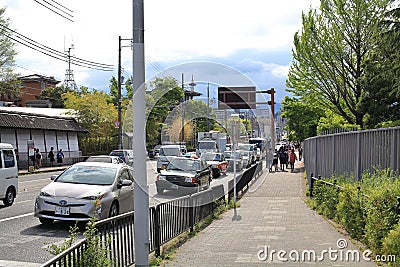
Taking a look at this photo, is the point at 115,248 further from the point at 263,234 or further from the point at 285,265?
the point at 263,234

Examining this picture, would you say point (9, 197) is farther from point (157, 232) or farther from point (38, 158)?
point (38, 158)

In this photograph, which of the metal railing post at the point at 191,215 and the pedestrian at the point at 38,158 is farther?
the pedestrian at the point at 38,158

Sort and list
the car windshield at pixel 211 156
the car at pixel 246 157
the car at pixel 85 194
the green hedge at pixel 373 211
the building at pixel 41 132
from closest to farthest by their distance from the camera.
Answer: the green hedge at pixel 373 211, the car at pixel 85 194, the car windshield at pixel 211 156, the building at pixel 41 132, the car at pixel 246 157

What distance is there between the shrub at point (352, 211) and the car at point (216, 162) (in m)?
20.1

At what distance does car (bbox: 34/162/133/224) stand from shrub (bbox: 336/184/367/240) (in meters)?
5.22

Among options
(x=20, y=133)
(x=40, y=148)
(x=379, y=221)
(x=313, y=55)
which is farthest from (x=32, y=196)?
(x=40, y=148)

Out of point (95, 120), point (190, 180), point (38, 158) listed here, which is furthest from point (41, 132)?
point (190, 180)

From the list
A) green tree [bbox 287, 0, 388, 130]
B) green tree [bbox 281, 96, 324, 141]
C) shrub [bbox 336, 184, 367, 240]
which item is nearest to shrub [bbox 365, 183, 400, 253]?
shrub [bbox 336, 184, 367, 240]

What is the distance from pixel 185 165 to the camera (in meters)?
20.8

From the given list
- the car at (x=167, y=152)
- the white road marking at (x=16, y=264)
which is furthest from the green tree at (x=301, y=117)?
the white road marking at (x=16, y=264)

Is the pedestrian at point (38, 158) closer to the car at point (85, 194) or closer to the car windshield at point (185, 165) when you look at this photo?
the car windshield at point (185, 165)

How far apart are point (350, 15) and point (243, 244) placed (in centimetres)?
2202

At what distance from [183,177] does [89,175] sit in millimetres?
7165

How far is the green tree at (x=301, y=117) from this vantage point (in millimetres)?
40188
